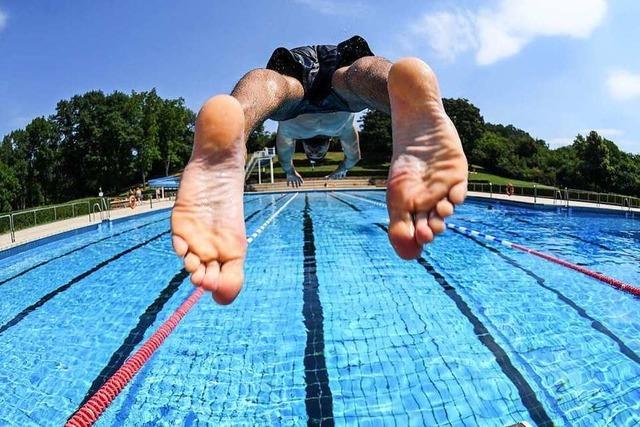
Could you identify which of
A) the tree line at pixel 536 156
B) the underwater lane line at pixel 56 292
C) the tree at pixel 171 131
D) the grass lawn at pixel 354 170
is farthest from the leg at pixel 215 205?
the tree at pixel 171 131

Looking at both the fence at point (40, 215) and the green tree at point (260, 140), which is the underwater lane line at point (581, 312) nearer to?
the fence at point (40, 215)

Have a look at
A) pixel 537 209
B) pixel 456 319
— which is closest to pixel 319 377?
pixel 456 319

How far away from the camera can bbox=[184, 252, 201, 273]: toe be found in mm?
1729

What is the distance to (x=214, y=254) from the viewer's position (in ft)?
5.89

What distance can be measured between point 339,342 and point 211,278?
2.53 m

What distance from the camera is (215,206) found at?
6.26 ft

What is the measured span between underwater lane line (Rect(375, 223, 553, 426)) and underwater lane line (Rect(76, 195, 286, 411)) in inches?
120

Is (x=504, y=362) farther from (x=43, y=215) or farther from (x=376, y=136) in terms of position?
(x=376, y=136)

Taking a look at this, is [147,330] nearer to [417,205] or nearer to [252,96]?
[252,96]

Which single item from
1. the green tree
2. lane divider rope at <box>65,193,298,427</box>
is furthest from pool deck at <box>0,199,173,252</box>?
the green tree

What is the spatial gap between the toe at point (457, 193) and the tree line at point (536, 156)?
67.7ft

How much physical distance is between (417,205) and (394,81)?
57 centimetres

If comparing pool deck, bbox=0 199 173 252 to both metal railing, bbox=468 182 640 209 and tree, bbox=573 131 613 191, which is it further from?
tree, bbox=573 131 613 191

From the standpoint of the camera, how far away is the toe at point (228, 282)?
69.2 inches
